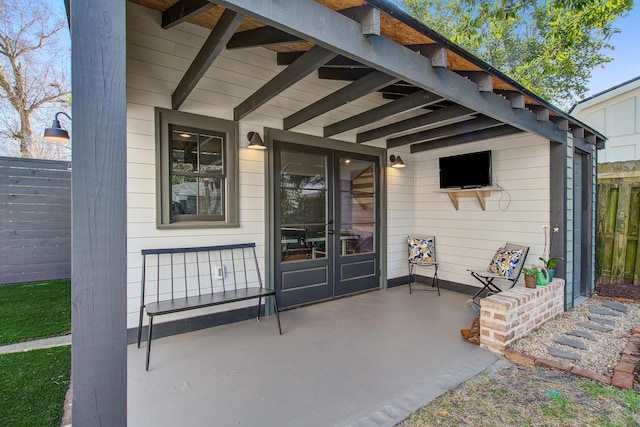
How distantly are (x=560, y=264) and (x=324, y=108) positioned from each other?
11.0 feet

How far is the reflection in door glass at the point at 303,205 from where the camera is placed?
4047 mm

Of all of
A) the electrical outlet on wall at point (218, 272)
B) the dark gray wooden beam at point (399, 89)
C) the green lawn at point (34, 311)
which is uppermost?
the dark gray wooden beam at point (399, 89)

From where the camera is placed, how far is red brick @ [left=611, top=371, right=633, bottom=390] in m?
2.27

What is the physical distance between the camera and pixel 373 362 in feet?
8.71

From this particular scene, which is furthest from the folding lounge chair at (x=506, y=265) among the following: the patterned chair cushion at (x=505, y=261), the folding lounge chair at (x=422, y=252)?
the folding lounge chair at (x=422, y=252)

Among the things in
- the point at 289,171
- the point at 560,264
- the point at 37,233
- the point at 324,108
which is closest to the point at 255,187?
the point at 289,171

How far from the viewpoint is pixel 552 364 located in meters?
2.57

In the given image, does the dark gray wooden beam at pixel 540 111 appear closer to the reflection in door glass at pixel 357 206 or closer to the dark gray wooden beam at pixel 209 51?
the reflection in door glass at pixel 357 206

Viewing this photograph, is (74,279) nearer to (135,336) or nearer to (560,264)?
(135,336)

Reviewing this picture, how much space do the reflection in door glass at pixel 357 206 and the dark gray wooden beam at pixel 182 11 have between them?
104 inches

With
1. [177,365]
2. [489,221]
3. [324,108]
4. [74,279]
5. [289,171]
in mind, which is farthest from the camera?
[489,221]

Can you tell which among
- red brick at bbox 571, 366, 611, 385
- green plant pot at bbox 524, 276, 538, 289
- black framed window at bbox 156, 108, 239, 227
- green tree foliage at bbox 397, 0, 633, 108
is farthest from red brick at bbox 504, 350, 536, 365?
green tree foliage at bbox 397, 0, 633, 108

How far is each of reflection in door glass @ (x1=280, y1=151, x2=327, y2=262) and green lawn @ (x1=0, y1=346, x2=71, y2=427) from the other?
2.33m

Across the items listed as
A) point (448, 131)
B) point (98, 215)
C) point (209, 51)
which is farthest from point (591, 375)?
point (209, 51)
